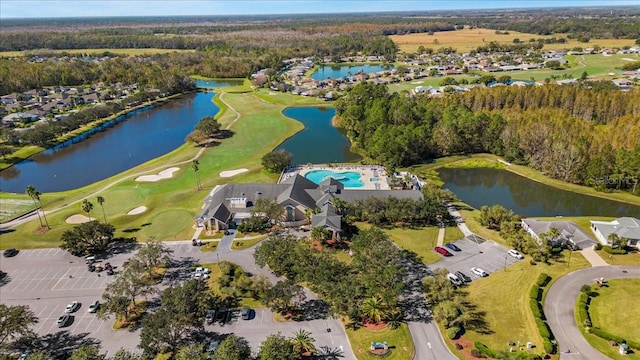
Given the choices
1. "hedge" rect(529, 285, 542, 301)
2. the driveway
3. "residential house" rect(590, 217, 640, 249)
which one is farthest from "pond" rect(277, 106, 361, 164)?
"hedge" rect(529, 285, 542, 301)

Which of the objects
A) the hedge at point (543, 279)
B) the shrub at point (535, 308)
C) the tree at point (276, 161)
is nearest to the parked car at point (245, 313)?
the shrub at point (535, 308)

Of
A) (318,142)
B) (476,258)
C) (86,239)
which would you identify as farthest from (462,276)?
(318,142)

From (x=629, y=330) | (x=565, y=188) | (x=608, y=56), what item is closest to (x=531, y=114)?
(x=565, y=188)

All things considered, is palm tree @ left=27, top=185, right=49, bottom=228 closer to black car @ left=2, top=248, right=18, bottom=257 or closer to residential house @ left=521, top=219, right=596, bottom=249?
black car @ left=2, top=248, right=18, bottom=257

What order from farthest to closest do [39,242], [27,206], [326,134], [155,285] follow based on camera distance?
1. [326,134]
2. [27,206]
3. [39,242]
4. [155,285]

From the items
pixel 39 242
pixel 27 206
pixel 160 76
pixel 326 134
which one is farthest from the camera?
pixel 160 76

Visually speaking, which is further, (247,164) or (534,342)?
(247,164)

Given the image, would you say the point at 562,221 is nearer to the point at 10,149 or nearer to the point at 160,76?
the point at 10,149

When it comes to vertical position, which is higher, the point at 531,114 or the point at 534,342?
the point at 531,114
